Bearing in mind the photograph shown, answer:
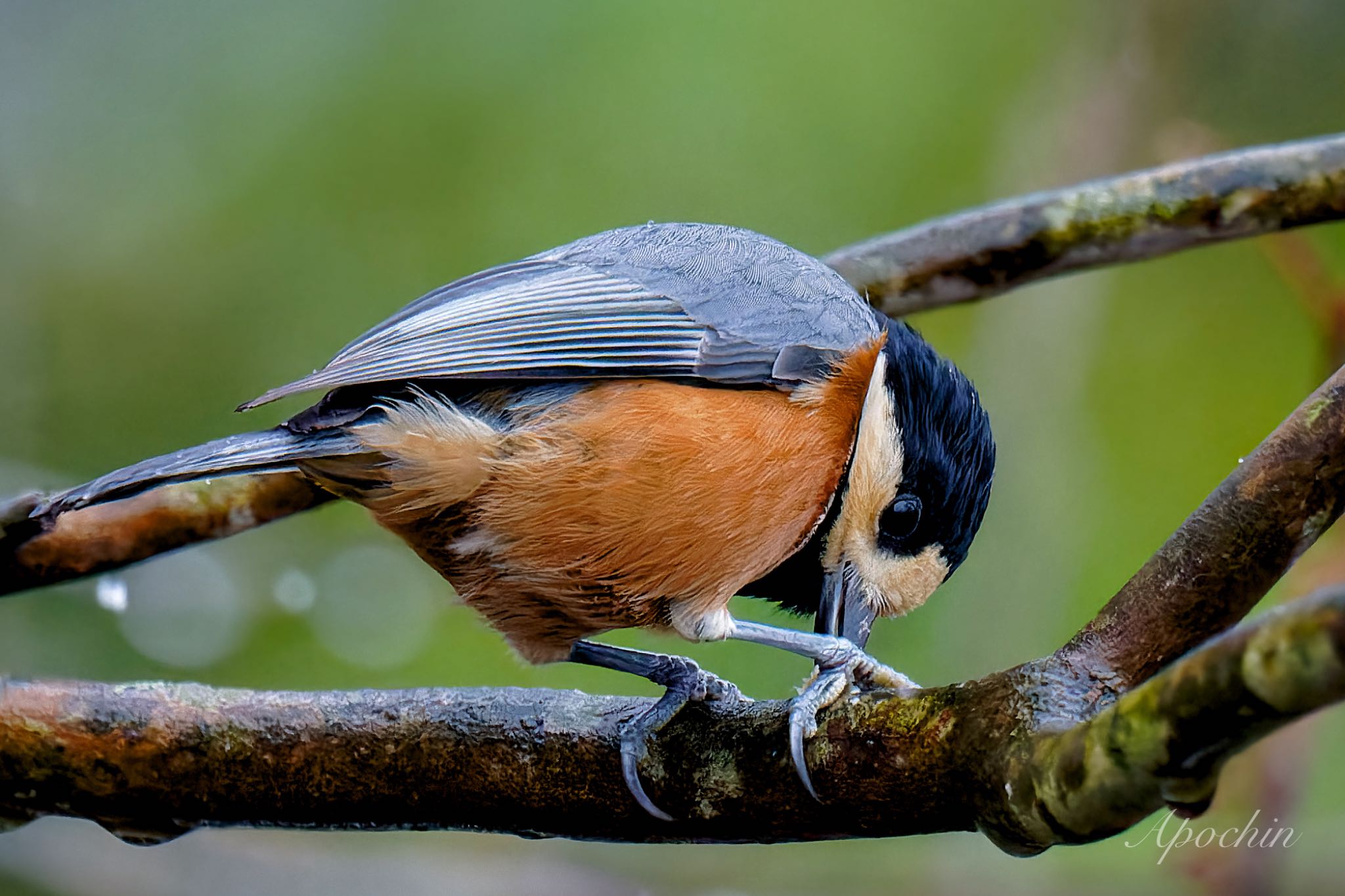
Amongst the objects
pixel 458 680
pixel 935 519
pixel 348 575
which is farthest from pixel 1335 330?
pixel 348 575

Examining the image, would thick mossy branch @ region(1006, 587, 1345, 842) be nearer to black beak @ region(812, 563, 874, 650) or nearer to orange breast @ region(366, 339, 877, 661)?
orange breast @ region(366, 339, 877, 661)

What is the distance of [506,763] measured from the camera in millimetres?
2188

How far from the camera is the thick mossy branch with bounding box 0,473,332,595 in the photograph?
106 inches

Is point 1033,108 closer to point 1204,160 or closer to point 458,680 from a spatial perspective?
point 1204,160

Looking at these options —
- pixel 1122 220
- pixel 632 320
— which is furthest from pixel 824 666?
pixel 1122 220

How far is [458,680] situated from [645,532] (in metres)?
1.80

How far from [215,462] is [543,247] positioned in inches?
100.0

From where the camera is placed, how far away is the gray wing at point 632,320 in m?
2.48

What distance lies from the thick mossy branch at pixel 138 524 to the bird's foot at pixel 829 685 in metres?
1.18

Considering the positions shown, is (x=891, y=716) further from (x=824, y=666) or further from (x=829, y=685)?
(x=824, y=666)

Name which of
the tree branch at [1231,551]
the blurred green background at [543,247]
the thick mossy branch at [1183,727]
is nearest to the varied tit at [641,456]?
the tree branch at [1231,551]
